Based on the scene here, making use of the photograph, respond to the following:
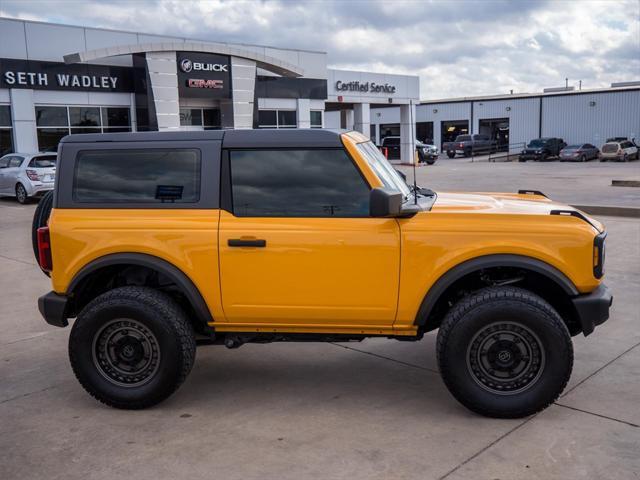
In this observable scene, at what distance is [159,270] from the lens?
4.47 meters

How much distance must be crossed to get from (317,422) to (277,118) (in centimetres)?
3201

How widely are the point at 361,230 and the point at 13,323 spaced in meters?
4.39

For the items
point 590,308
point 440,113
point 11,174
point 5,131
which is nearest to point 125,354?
point 590,308

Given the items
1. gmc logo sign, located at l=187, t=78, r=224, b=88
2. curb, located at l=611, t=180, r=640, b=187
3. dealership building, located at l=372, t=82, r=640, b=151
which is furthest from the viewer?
dealership building, located at l=372, t=82, r=640, b=151

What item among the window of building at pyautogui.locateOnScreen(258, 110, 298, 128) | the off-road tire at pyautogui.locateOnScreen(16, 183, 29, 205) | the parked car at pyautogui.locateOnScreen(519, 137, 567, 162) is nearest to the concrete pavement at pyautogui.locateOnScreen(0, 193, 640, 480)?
the off-road tire at pyautogui.locateOnScreen(16, 183, 29, 205)

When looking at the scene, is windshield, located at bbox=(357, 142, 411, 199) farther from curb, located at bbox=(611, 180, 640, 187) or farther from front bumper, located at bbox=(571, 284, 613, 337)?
curb, located at bbox=(611, 180, 640, 187)

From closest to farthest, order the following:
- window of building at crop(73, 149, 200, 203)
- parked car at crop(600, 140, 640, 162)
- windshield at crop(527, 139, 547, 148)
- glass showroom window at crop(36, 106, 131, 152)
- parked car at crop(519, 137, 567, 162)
Result: window of building at crop(73, 149, 200, 203) < glass showroom window at crop(36, 106, 131, 152) < parked car at crop(600, 140, 640, 162) < parked car at crop(519, 137, 567, 162) < windshield at crop(527, 139, 547, 148)

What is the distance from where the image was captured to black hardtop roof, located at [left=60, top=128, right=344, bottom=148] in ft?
14.8

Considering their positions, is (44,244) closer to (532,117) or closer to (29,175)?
(29,175)

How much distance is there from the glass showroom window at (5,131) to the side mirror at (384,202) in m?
25.0

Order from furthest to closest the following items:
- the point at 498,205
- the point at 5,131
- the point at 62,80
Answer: the point at 62,80 → the point at 5,131 → the point at 498,205

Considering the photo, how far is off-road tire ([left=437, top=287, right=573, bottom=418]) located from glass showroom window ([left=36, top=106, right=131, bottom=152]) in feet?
79.6

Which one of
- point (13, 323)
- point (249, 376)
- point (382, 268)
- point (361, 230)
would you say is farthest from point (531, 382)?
point (13, 323)

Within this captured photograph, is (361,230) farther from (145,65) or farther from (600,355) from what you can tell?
(145,65)
